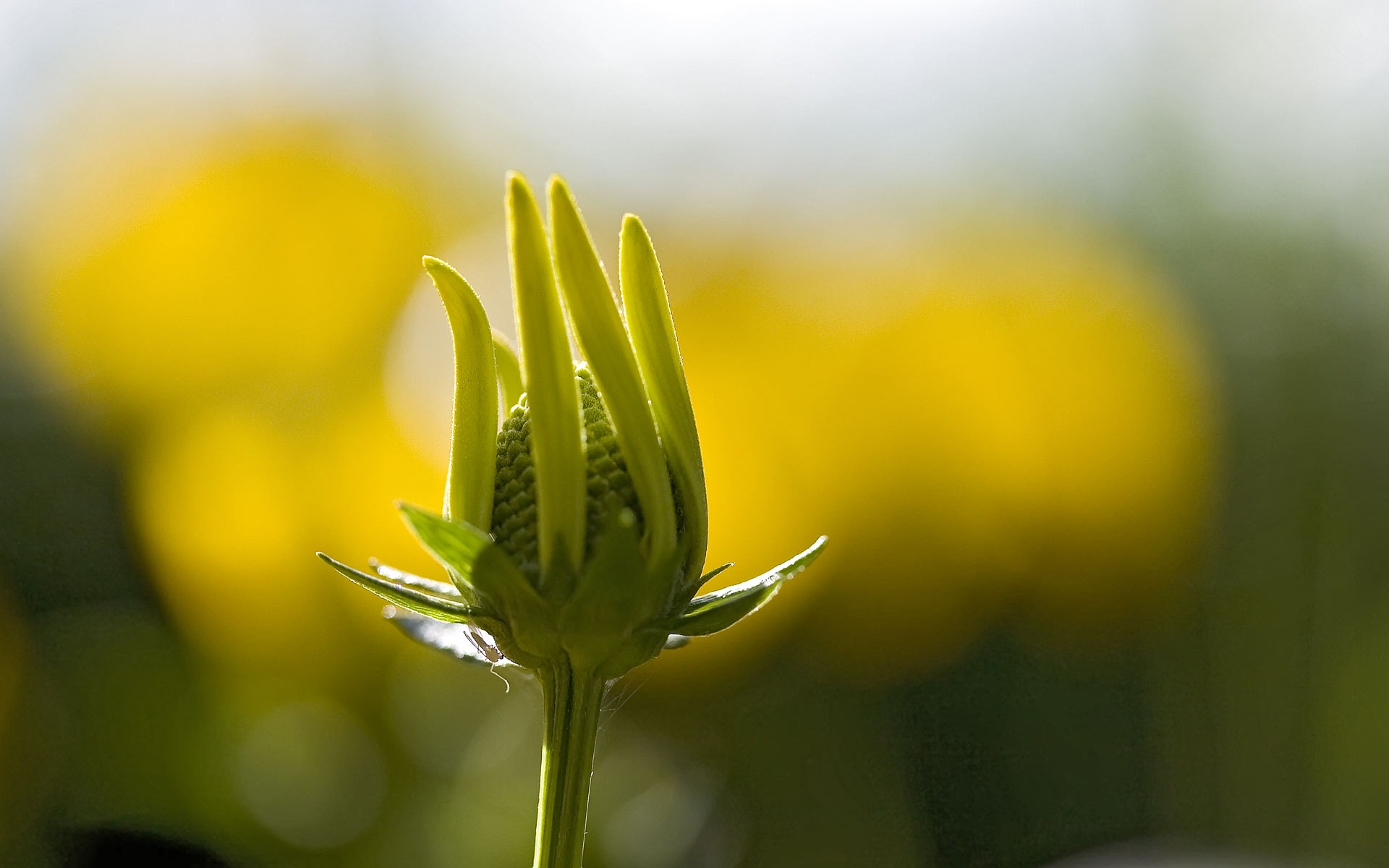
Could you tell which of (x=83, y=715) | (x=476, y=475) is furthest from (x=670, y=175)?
(x=476, y=475)

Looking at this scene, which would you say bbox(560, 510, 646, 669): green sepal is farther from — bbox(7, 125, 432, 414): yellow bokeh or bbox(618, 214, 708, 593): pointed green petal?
bbox(7, 125, 432, 414): yellow bokeh

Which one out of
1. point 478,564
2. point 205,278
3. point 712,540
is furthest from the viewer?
point 205,278

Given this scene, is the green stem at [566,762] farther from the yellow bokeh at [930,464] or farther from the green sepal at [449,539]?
the yellow bokeh at [930,464]

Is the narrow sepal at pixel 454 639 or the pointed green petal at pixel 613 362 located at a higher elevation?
the pointed green petal at pixel 613 362

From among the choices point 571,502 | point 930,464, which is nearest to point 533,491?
point 571,502

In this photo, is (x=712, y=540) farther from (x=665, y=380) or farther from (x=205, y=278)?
(x=665, y=380)

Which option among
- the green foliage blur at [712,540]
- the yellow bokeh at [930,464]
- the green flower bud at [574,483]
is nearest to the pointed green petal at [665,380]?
the green flower bud at [574,483]
